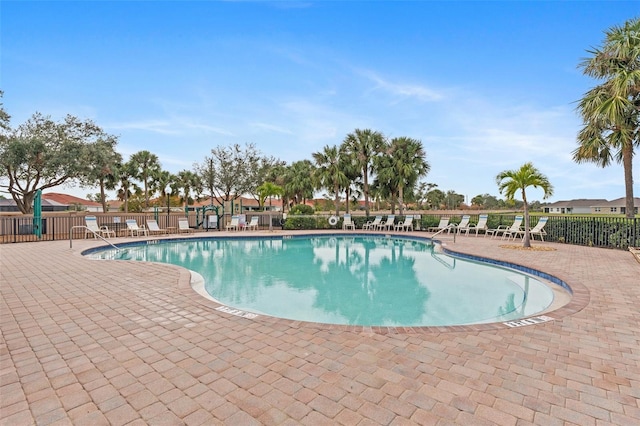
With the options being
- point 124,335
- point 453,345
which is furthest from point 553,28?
point 124,335

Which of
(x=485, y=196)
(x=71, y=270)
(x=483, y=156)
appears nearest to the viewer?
(x=71, y=270)

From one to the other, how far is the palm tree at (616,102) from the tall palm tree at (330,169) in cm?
1168

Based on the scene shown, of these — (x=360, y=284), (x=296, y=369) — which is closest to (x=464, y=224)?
(x=360, y=284)

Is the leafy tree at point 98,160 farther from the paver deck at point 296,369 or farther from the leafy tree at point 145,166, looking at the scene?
the paver deck at point 296,369

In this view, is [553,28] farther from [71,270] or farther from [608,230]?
[71,270]

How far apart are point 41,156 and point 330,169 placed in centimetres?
1570

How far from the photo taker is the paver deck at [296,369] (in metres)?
1.86

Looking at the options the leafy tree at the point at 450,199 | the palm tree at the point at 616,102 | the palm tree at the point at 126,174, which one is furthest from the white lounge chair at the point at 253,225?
the leafy tree at the point at 450,199

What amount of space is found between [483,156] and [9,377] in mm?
21525

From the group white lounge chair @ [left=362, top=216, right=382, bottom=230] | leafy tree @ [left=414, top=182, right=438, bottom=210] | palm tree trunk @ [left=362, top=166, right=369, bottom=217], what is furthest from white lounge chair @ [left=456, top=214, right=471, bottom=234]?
leafy tree @ [left=414, top=182, right=438, bottom=210]

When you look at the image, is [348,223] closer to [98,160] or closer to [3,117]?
[98,160]

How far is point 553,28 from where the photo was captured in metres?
10.3

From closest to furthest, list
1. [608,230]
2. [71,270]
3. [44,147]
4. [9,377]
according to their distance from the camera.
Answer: [9,377] < [71,270] < [608,230] < [44,147]

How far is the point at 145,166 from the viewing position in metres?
29.1
